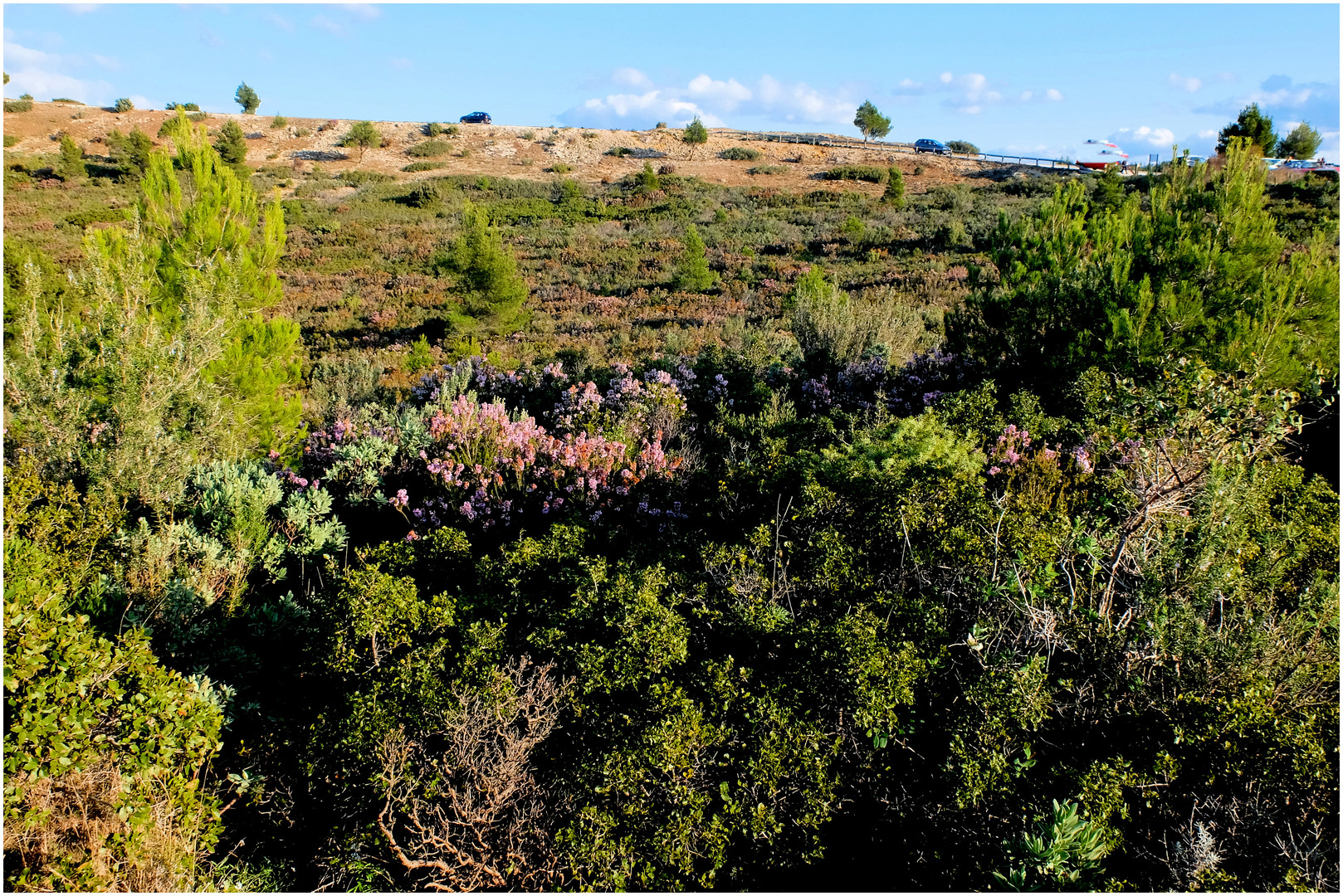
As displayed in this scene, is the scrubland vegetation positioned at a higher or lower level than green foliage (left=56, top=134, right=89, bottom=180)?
lower

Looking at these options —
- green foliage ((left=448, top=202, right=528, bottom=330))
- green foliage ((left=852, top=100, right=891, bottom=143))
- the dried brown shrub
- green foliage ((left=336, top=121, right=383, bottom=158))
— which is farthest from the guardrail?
the dried brown shrub

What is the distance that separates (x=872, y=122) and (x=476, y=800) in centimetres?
6084

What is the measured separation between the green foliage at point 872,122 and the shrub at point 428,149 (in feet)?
103

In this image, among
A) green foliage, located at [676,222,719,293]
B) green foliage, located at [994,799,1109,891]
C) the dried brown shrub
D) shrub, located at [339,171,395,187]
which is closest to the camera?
Result: green foliage, located at [994,799,1109,891]

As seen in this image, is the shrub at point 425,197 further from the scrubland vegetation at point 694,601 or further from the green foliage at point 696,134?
the scrubland vegetation at point 694,601

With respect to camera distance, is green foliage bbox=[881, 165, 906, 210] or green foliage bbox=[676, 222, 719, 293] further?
green foliage bbox=[881, 165, 906, 210]

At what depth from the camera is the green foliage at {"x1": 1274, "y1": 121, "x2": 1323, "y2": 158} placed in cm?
3672

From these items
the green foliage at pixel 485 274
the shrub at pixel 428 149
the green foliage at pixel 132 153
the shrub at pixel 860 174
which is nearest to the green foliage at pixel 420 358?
the green foliage at pixel 485 274

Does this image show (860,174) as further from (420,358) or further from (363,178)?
(420,358)

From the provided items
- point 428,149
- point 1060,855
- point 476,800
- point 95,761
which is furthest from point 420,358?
point 428,149

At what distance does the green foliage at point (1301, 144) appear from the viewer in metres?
36.7

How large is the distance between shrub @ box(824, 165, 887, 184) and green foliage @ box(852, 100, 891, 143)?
1260 centimetres

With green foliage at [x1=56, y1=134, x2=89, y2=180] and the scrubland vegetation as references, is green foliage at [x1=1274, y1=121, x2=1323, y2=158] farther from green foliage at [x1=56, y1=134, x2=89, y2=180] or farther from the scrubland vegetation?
green foliage at [x1=56, y1=134, x2=89, y2=180]

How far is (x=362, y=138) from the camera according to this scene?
48.6 metres
